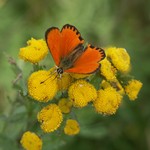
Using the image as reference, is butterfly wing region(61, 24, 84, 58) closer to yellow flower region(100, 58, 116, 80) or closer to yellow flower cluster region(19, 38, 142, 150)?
yellow flower cluster region(19, 38, 142, 150)

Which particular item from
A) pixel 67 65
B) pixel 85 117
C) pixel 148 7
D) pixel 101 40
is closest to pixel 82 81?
pixel 67 65

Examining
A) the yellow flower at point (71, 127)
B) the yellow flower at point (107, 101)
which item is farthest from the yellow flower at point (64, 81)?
the yellow flower at point (71, 127)

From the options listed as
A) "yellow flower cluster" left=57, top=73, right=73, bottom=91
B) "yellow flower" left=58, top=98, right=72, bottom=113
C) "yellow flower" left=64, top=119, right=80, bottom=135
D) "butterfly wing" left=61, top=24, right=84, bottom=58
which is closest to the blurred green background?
"yellow flower" left=64, top=119, right=80, bottom=135

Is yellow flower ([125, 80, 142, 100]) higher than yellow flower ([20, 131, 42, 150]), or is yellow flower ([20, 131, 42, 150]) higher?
yellow flower ([125, 80, 142, 100])

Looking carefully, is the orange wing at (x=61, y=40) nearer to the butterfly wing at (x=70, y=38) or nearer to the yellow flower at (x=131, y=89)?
the butterfly wing at (x=70, y=38)

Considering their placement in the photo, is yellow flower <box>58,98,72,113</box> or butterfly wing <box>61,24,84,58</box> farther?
yellow flower <box>58,98,72,113</box>

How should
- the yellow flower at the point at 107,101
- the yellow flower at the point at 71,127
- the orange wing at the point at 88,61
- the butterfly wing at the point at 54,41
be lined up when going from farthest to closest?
the yellow flower at the point at 71,127 → the yellow flower at the point at 107,101 → the butterfly wing at the point at 54,41 → the orange wing at the point at 88,61
